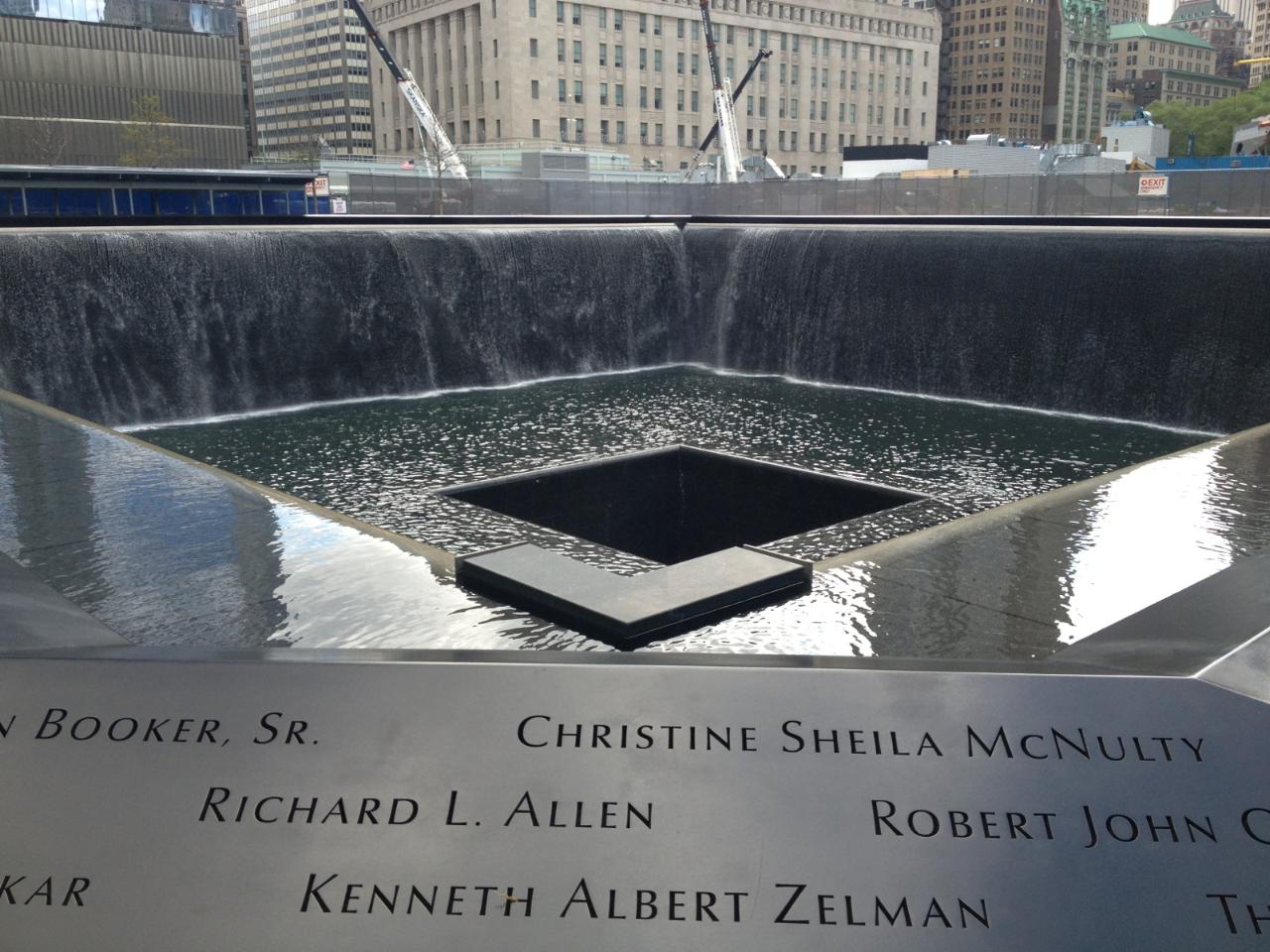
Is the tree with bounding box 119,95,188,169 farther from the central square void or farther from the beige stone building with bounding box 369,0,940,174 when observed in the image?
the central square void

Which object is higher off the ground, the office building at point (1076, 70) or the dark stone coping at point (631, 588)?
the office building at point (1076, 70)

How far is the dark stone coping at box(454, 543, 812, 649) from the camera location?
3898mm

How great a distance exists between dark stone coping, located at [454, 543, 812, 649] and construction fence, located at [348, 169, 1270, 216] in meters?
14.4

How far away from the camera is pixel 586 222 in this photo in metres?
21.5

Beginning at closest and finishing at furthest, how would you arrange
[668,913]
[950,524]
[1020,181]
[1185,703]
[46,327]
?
[668,913] → [1185,703] → [950,524] → [46,327] → [1020,181]

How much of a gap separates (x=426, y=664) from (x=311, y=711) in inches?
10.1

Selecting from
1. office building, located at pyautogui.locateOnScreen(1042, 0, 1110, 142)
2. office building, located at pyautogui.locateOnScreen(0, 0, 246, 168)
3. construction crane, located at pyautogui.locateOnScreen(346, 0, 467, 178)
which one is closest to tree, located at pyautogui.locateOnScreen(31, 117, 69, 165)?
office building, located at pyautogui.locateOnScreen(0, 0, 246, 168)

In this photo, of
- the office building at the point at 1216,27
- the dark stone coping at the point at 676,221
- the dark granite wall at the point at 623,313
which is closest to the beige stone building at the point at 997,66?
the office building at the point at 1216,27

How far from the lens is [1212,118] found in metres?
77.1

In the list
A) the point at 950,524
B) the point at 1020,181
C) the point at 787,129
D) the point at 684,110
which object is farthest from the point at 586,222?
the point at 787,129

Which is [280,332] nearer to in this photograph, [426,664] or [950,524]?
[950,524]

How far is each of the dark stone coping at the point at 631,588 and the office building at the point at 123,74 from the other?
4884 cm

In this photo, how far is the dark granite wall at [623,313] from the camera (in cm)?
1366

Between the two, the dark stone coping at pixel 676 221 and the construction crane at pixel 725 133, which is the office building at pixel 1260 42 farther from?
the dark stone coping at pixel 676 221
